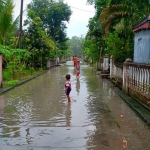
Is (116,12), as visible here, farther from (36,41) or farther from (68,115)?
(36,41)

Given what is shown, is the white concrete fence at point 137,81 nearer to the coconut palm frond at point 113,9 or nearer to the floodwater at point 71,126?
the floodwater at point 71,126

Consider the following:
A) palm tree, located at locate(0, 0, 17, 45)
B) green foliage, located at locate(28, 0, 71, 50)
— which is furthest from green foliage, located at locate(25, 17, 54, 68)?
green foliage, located at locate(28, 0, 71, 50)

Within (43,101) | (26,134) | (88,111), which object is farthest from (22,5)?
(26,134)

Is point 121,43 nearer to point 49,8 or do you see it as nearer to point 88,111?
point 88,111

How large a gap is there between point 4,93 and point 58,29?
133 feet

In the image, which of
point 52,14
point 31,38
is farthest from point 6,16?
point 52,14

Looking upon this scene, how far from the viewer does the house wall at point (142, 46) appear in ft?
43.9

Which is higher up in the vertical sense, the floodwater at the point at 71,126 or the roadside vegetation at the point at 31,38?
the roadside vegetation at the point at 31,38

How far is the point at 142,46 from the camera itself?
46.3ft

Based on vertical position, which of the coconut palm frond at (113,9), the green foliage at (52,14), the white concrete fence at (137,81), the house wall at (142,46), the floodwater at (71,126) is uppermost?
the green foliage at (52,14)

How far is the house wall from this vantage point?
13.4 meters

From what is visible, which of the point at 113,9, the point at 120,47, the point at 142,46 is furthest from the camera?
the point at 120,47

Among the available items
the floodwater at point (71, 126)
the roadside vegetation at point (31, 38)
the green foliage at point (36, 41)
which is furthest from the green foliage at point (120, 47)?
the green foliage at point (36, 41)

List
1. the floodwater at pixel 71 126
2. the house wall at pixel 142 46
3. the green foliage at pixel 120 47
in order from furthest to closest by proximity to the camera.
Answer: the green foliage at pixel 120 47
the house wall at pixel 142 46
the floodwater at pixel 71 126
